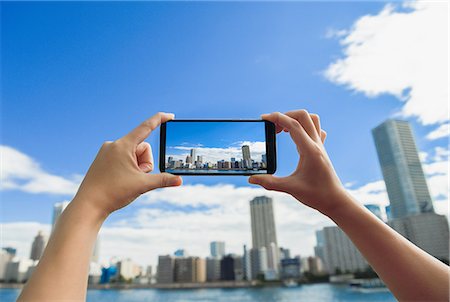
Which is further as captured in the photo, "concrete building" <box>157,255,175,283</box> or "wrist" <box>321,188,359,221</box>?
→ "concrete building" <box>157,255,175,283</box>

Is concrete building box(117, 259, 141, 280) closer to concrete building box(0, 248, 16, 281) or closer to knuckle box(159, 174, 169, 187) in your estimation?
concrete building box(0, 248, 16, 281)

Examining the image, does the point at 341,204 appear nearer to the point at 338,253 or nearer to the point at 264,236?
the point at 338,253

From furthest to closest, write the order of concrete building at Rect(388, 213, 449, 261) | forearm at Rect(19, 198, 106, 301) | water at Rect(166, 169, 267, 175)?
1. concrete building at Rect(388, 213, 449, 261)
2. water at Rect(166, 169, 267, 175)
3. forearm at Rect(19, 198, 106, 301)

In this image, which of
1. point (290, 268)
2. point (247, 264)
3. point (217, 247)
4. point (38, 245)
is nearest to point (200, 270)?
point (247, 264)

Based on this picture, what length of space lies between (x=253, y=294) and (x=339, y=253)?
925cm

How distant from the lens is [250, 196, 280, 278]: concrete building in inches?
1272

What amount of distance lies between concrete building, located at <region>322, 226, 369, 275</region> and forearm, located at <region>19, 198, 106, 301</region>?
27656mm

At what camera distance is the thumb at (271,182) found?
77cm

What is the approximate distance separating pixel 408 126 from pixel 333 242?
586 inches

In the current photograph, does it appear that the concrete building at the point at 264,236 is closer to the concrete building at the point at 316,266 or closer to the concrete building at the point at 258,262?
the concrete building at the point at 258,262

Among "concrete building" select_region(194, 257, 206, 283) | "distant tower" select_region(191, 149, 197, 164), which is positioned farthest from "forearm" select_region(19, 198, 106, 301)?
"concrete building" select_region(194, 257, 206, 283)

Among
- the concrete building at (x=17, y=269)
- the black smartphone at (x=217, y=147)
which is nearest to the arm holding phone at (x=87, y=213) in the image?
the black smartphone at (x=217, y=147)

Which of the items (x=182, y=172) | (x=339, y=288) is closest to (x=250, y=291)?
(x=339, y=288)

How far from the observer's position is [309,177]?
0.74m
